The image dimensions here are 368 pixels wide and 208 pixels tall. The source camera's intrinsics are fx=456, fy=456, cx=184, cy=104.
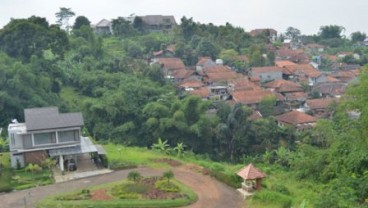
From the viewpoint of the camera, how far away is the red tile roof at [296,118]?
44625 millimetres

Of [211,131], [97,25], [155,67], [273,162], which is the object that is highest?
[97,25]

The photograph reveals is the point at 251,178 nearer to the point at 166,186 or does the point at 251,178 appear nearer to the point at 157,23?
the point at 166,186

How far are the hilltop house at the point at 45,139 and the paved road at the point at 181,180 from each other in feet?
7.95

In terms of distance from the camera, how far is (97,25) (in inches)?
3275

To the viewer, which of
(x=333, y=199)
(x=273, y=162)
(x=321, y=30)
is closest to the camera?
(x=333, y=199)

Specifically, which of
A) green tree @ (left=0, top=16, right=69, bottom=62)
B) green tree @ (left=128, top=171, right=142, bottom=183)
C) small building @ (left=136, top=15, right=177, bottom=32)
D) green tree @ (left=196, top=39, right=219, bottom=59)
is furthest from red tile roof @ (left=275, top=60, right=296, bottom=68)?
green tree @ (left=128, top=171, right=142, bottom=183)

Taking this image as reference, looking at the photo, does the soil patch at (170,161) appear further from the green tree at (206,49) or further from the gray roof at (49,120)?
the green tree at (206,49)

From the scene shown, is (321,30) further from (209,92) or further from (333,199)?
(333,199)

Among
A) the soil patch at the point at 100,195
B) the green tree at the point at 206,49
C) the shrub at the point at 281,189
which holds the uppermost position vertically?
the green tree at the point at 206,49

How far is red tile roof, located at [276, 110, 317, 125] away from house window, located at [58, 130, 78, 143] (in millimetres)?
24237

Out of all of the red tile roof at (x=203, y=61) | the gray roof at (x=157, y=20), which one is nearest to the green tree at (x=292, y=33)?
the gray roof at (x=157, y=20)

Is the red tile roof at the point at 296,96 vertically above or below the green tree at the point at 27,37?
below

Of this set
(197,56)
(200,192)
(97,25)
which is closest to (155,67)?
(197,56)

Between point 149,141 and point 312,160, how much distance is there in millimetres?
17285
